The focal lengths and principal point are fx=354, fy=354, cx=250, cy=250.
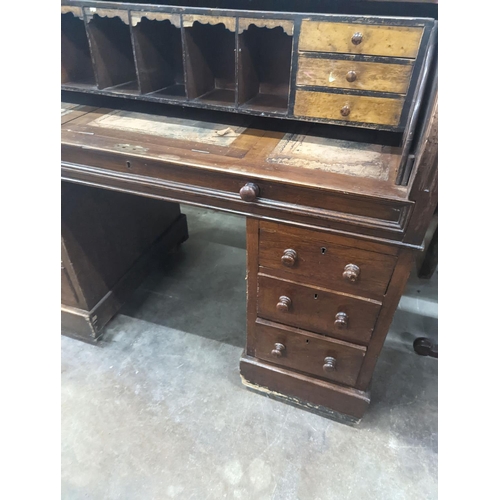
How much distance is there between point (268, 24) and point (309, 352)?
105cm

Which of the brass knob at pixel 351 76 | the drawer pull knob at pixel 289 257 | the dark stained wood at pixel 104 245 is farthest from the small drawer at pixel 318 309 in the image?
the dark stained wood at pixel 104 245

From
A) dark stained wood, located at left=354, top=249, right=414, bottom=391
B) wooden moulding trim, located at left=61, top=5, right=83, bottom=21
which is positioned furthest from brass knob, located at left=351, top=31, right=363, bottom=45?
wooden moulding trim, located at left=61, top=5, right=83, bottom=21

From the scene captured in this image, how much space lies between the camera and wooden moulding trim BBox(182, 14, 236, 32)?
0.98 metres

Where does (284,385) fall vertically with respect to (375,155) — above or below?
below

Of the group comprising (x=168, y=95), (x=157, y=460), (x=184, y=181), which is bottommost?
(x=157, y=460)

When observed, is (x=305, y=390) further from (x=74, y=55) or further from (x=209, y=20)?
(x=74, y=55)

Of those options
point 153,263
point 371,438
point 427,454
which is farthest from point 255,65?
point 427,454

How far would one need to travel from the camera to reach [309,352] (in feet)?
4.21

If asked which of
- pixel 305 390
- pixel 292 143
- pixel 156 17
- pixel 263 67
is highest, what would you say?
pixel 156 17

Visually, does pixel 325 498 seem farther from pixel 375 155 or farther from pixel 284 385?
pixel 375 155

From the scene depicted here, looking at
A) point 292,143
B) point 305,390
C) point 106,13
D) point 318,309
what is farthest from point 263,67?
point 305,390

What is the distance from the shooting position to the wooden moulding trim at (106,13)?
1083 millimetres

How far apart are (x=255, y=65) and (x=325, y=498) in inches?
59.1

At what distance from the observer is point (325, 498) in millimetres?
1224
